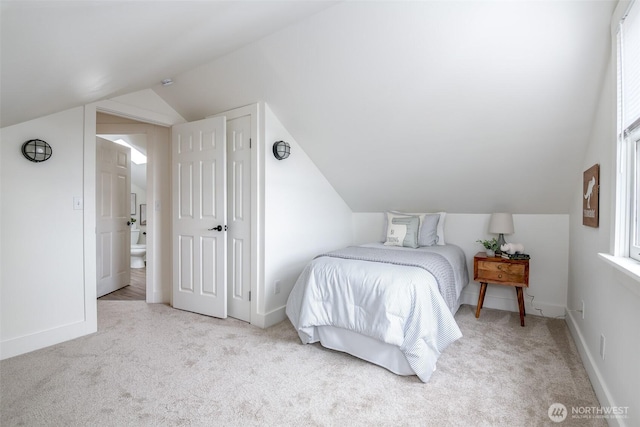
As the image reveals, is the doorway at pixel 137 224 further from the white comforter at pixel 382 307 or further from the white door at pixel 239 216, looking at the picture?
the white comforter at pixel 382 307

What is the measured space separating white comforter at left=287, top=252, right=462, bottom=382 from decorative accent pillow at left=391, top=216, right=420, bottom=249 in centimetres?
105

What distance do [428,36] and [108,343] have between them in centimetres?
329

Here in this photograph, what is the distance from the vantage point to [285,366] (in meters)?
2.12

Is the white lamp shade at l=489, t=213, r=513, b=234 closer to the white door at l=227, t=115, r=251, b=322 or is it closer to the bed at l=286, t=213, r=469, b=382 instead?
the bed at l=286, t=213, r=469, b=382

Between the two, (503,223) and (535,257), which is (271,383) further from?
(535,257)

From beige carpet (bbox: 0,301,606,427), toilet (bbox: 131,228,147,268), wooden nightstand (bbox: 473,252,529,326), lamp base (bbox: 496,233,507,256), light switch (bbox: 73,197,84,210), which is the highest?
light switch (bbox: 73,197,84,210)

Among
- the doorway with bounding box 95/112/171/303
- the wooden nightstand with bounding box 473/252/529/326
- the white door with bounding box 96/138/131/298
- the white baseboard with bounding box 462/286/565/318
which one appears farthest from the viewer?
the white door with bounding box 96/138/131/298

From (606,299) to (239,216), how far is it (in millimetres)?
2781

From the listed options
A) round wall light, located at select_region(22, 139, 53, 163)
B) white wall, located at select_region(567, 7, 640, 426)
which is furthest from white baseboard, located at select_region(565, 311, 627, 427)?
round wall light, located at select_region(22, 139, 53, 163)

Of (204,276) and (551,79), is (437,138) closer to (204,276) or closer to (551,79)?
(551,79)

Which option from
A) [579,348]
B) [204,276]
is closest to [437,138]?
[579,348]

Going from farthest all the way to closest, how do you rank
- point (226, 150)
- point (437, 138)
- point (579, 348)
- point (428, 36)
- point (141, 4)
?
point (226, 150), point (437, 138), point (579, 348), point (428, 36), point (141, 4)

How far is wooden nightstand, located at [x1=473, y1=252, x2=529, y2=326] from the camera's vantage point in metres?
2.84

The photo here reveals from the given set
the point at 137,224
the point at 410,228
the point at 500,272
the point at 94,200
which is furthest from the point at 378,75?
the point at 137,224
